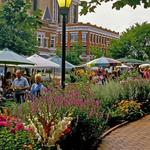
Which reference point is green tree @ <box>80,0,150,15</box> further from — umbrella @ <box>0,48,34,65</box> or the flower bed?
umbrella @ <box>0,48,34,65</box>

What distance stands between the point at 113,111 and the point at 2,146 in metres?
7.28

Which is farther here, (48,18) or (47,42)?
(48,18)

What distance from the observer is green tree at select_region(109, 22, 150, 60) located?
3145 inches

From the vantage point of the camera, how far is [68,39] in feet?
340

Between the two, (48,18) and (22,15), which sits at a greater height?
(48,18)

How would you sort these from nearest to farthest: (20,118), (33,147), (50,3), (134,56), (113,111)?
(33,147) → (20,118) → (113,111) → (134,56) → (50,3)

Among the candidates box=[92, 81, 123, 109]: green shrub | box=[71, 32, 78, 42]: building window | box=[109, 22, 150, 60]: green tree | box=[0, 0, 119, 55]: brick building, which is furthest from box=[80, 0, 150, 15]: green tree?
box=[71, 32, 78, 42]: building window

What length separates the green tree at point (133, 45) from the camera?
262 ft

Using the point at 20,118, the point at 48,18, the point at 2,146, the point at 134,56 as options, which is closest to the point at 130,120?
the point at 20,118

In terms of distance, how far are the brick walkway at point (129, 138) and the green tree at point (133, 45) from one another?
65.3 meters

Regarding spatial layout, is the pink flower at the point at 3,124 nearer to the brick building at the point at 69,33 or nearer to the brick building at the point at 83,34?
the brick building at the point at 69,33

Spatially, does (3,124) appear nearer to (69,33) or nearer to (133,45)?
(133,45)

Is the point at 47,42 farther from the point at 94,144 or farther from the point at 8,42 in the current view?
the point at 94,144

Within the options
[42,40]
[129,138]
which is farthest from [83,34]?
[129,138]
